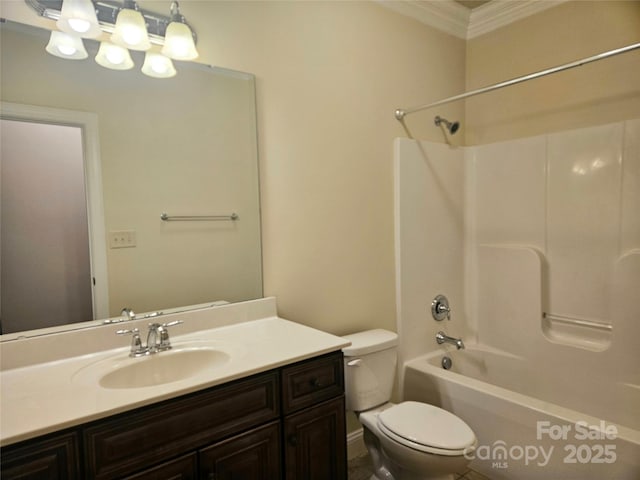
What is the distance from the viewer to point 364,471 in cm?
207

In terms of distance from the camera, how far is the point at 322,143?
6.65ft

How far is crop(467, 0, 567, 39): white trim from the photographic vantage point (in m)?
2.44

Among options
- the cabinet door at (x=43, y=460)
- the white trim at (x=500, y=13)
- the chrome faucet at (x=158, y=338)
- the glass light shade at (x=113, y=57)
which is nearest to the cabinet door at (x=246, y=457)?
the cabinet door at (x=43, y=460)

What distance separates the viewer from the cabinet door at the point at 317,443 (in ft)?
4.39

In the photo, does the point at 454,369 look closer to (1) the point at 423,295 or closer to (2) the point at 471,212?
(1) the point at 423,295

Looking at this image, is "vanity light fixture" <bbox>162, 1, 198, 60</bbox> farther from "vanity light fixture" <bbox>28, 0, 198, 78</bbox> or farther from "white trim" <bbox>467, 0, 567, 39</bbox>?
"white trim" <bbox>467, 0, 567, 39</bbox>

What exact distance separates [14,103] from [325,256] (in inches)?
56.1

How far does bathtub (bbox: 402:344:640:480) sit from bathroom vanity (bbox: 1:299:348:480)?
745 millimetres

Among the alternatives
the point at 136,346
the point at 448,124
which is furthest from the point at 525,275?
the point at 136,346

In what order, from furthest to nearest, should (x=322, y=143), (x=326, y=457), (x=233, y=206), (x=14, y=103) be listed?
1. (x=322, y=143)
2. (x=233, y=206)
3. (x=326, y=457)
4. (x=14, y=103)

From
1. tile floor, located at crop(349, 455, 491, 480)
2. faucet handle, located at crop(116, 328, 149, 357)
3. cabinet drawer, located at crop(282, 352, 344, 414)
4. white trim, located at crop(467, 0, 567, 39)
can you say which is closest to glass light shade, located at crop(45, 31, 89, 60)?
faucet handle, located at crop(116, 328, 149, 357)

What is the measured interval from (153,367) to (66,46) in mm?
1188

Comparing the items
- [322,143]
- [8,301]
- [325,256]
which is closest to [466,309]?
[325,256]

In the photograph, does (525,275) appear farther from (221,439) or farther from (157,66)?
(157,66)
